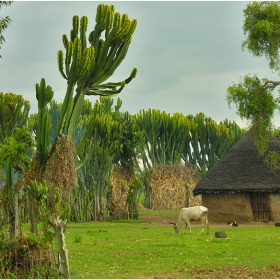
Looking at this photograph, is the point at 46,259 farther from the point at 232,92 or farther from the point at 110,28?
the point at 232,92

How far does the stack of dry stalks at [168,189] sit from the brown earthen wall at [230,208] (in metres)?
15.4

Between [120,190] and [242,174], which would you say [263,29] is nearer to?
[242,174]

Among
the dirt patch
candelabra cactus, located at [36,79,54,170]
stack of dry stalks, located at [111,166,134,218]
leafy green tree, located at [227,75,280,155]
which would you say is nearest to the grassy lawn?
the dirt patch

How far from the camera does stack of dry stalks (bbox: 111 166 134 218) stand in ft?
124

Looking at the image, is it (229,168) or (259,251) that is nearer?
(259,251)

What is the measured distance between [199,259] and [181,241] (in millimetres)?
4925

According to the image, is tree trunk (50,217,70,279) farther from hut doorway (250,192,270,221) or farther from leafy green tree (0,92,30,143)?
Answer: hut doorway (250,192,270,221)

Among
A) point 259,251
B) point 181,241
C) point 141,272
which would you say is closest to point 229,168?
point 181,241

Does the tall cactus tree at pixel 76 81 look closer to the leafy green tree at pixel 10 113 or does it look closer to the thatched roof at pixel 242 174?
the leafy green tree at pixel 10 113

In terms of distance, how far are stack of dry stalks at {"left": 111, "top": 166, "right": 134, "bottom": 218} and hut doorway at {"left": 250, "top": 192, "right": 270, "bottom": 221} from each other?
10151 millimetres

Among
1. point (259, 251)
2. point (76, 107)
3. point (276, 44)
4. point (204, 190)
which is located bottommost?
point (259, 251)

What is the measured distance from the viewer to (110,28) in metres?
18.4

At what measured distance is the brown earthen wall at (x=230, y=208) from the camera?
3206cm

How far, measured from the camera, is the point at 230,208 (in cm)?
3253
